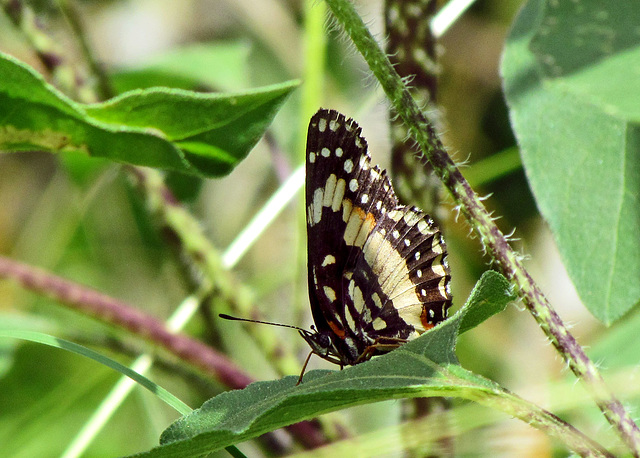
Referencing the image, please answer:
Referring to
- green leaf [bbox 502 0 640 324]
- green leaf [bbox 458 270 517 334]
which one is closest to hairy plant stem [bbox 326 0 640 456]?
green leaf [bbox 458 270 517 334]

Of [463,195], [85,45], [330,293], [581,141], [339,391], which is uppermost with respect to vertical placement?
[85,45]

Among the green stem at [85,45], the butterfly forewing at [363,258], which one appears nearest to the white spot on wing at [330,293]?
the butterfly forewing at [363,258]

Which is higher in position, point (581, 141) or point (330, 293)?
point (330, 293)

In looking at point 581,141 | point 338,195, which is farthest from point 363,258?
point 581,141

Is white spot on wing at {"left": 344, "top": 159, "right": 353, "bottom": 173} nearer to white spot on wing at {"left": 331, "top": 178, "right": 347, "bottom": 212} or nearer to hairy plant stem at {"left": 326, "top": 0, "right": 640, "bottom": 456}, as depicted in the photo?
white spot on wing at {"left": 331, "top": 178, "right": 347, "bottom": 212}

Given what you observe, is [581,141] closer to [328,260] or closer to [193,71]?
[328,260]

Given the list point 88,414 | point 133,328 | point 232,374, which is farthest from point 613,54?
point 88,414

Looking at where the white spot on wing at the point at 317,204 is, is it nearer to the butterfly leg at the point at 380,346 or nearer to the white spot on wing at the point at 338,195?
the white spot on wing at the point at 338,195
